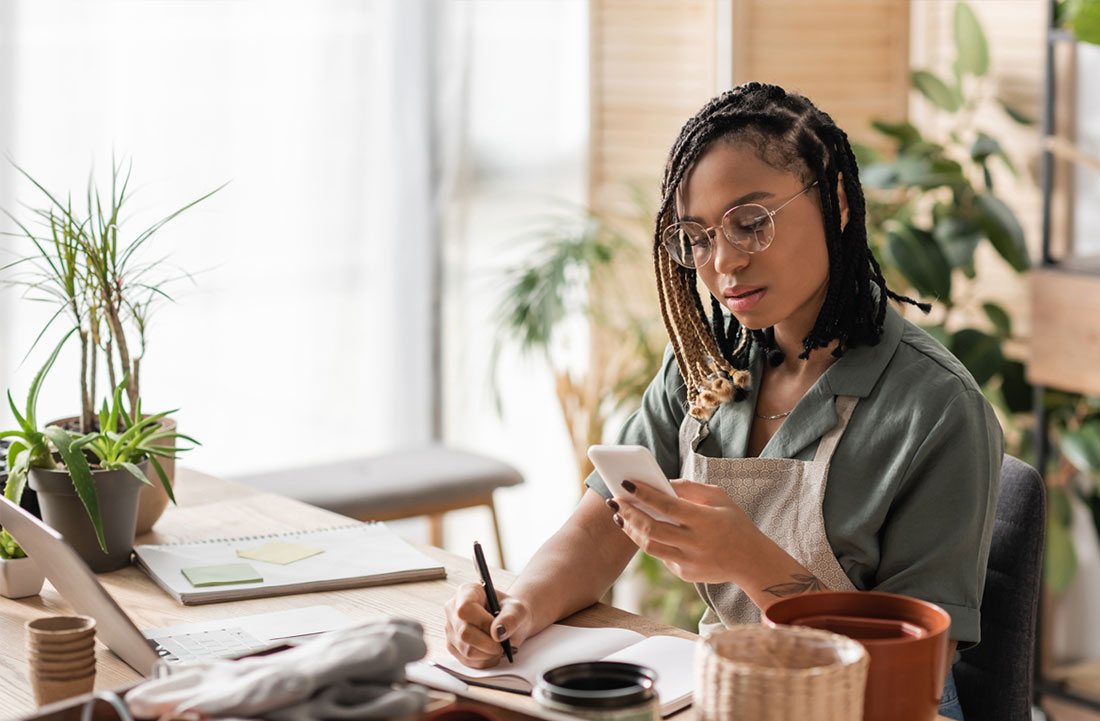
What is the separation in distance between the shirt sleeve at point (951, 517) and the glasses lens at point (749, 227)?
27cm

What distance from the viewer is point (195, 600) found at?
5.26 feet

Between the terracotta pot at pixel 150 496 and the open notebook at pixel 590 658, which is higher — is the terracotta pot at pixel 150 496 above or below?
above

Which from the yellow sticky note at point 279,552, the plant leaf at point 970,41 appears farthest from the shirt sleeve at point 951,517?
the plant leaf at point 970,41

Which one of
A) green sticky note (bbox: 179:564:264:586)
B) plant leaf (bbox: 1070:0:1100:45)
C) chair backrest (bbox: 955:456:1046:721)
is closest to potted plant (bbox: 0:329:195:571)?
green sticky note (bbox: 179:564:264:586)

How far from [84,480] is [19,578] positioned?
138 mm

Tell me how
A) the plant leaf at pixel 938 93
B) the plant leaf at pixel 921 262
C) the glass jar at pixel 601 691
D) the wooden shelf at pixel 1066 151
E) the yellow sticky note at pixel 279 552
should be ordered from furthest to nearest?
the plant leaf at pixel 938 93 < the plant leaf at pixel 921 262 < the wooden shelf at pixel 1066 151 < the yellow sticky note at pixel 279 552 < the glass jar at pixel 601 691

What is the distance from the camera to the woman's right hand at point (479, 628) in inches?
55.2

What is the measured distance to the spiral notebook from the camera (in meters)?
1.63

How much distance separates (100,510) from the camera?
5.58ft

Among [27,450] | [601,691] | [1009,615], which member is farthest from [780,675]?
[27,450]

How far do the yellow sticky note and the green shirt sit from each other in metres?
0.58

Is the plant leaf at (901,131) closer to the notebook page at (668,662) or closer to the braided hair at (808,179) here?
the braided hair at (808,179)

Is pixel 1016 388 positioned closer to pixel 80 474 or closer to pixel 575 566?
pixel 575 566

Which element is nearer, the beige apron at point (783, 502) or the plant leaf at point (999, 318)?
the beige apron at point (783, 502)
